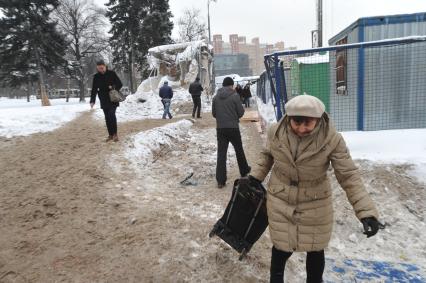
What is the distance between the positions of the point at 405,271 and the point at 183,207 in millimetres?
2683

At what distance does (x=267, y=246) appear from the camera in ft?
13.3

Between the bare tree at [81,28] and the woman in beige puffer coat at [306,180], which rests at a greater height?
the bare tree at [81,28]

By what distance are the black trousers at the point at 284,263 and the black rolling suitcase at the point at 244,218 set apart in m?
0.41

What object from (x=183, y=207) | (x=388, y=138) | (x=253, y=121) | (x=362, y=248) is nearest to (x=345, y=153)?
(x=362, y=248)

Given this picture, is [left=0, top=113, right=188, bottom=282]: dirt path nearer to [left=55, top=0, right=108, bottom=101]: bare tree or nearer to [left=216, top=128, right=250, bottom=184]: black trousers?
[left=216, top=128, right=250, bottom=184]: black trousers

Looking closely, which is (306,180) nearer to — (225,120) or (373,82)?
(225,120)

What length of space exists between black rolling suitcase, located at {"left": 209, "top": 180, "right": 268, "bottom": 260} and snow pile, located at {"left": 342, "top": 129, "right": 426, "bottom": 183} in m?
3.17

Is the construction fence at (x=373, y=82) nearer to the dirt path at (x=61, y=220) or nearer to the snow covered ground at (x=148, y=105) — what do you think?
the dirt path at (x=61, y=220)

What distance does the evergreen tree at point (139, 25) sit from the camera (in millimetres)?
35344

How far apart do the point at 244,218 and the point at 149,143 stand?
17.7ft

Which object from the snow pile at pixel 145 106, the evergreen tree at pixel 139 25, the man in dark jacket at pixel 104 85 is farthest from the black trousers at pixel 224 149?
the evergreen tree at pixel 139 25

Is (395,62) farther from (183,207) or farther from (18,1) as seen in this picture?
(18,1)

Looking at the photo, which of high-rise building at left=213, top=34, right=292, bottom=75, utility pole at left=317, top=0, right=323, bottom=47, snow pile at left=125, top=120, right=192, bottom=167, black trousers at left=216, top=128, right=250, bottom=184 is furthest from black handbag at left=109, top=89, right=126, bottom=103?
high-rise building at left=213, top=34, right=292, bottom=75

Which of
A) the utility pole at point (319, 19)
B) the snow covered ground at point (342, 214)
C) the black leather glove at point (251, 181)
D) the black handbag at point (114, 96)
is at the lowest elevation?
the snow covered ground at point (342, 214)
